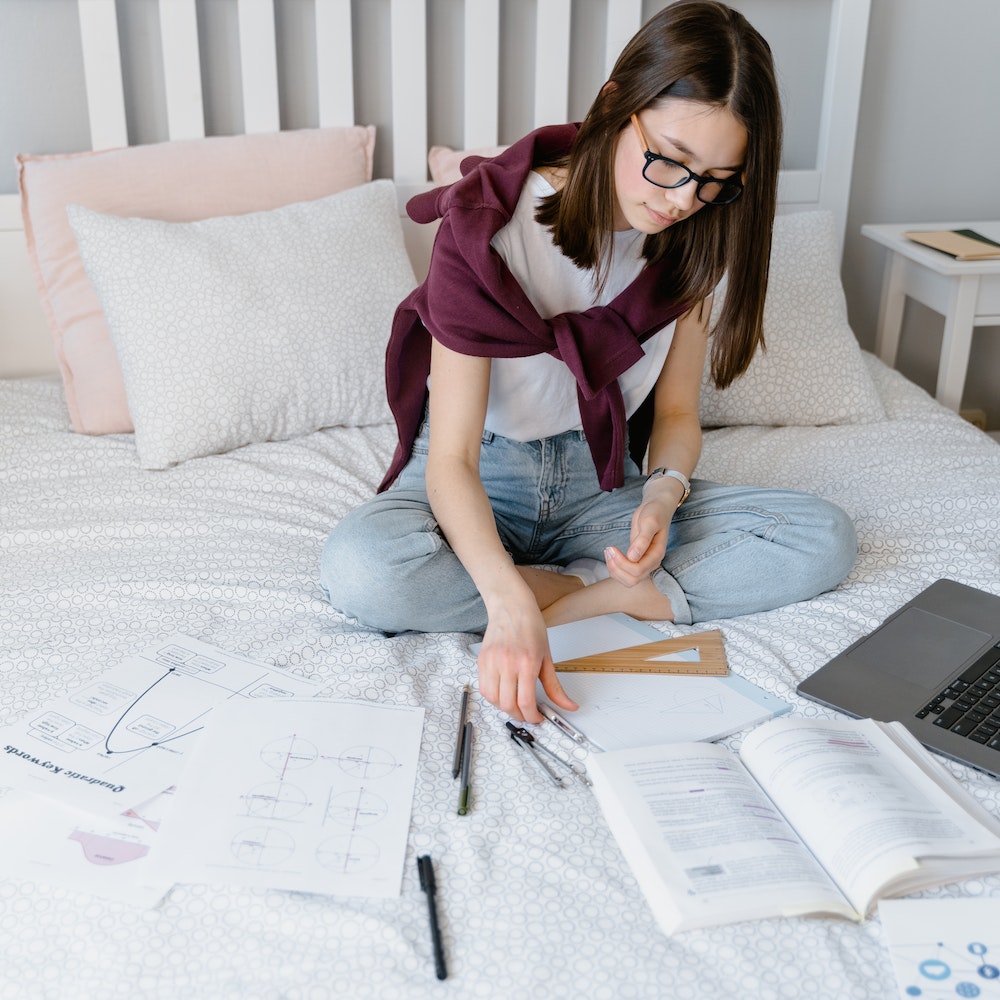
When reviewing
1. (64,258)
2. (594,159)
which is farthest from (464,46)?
(594,159)

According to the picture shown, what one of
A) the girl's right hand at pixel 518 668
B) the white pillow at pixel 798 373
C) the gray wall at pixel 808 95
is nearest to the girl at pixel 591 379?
the girl's right hand at pixel 518 668

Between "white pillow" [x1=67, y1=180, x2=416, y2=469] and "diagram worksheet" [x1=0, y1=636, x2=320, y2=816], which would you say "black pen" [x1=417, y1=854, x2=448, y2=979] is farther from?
"white pillow" [x1=67, y1=180, x2=416, y2=469]

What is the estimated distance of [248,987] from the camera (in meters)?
0.70

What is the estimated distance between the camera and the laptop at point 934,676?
0.96 metres

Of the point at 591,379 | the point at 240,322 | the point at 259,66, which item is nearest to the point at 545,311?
the point at 591,379

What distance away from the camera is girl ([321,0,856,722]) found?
1.05 meters

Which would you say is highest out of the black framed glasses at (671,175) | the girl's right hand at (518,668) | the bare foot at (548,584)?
the black framed glasses at (671,175)

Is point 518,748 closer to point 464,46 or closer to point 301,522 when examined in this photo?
point 301,522

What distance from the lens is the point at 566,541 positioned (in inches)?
52.9

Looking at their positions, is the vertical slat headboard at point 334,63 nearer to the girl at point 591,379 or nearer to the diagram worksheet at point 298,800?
the girl at point 591,379

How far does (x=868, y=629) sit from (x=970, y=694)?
159 millimetres

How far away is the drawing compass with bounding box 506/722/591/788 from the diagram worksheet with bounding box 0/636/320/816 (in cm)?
20

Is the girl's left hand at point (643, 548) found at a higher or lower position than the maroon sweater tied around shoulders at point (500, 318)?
lower

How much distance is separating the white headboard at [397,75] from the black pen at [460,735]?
3.83 ft
